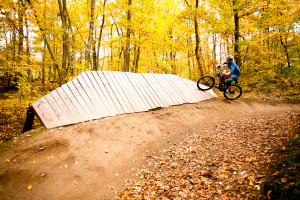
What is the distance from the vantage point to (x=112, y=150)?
15.9ft

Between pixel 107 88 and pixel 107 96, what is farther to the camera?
pixel 107 88

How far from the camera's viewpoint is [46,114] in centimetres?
534

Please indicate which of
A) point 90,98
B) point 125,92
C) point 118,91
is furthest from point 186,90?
point 90,98

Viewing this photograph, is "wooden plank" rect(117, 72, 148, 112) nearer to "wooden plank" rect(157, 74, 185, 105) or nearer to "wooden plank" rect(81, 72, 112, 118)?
"wooden plank" rect(81, 72, 112, 118)

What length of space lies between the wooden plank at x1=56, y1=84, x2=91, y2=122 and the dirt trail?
39 cm

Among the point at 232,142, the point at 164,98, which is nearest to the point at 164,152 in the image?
the point at 232,142

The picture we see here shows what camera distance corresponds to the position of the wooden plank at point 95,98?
6.28m

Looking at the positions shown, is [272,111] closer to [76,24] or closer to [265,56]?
[265,56]

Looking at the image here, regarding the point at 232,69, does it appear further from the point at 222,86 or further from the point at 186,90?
the point at 186,90

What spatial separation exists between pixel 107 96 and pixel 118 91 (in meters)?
0.63

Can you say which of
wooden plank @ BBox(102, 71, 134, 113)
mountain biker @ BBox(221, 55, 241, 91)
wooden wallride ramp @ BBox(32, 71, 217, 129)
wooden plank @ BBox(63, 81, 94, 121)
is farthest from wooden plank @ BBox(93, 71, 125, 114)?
mountain biker @ BBox(221, 55, 241, 91)

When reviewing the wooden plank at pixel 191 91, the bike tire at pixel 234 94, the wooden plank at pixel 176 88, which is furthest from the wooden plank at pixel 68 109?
the bike tire at pixel 234 94

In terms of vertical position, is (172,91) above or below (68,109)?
above

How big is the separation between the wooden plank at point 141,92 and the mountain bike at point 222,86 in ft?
13.2
